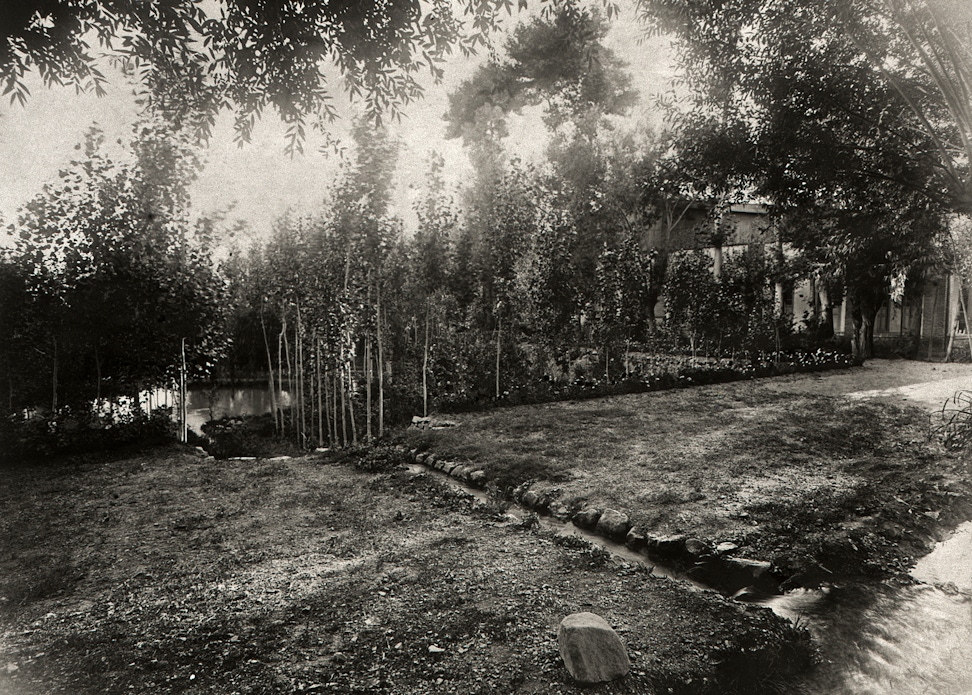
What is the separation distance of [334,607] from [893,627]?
3272 mm

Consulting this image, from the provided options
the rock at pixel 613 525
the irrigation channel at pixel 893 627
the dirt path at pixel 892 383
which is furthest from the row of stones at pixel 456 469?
the dirt path at pixel 892 383

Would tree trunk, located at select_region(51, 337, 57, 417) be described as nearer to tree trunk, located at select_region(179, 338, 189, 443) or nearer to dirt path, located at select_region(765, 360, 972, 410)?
tree trunk, located at select_region(179, 338, 189, 443)

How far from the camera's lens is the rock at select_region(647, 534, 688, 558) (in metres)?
4.71

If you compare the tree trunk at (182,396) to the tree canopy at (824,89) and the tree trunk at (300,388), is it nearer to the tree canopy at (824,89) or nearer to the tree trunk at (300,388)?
the tree trunk at (300,388)

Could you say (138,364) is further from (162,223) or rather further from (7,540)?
(7,540)

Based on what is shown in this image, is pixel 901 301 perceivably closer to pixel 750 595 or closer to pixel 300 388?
pixel 300 388

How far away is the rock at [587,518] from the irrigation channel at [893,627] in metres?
0.73

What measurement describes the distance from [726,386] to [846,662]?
1130cm

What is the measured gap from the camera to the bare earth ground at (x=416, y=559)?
3.12 m

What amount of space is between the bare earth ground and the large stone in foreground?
0.20 feet

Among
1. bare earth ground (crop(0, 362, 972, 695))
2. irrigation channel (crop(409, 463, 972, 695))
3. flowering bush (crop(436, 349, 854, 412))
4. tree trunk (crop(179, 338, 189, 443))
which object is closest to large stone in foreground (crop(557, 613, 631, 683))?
bare earth ground (crop(0, 362, 972, 695))

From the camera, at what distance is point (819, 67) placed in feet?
20.2

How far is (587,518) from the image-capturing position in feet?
18.0

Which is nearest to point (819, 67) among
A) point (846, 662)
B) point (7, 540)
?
point (846, 662)
